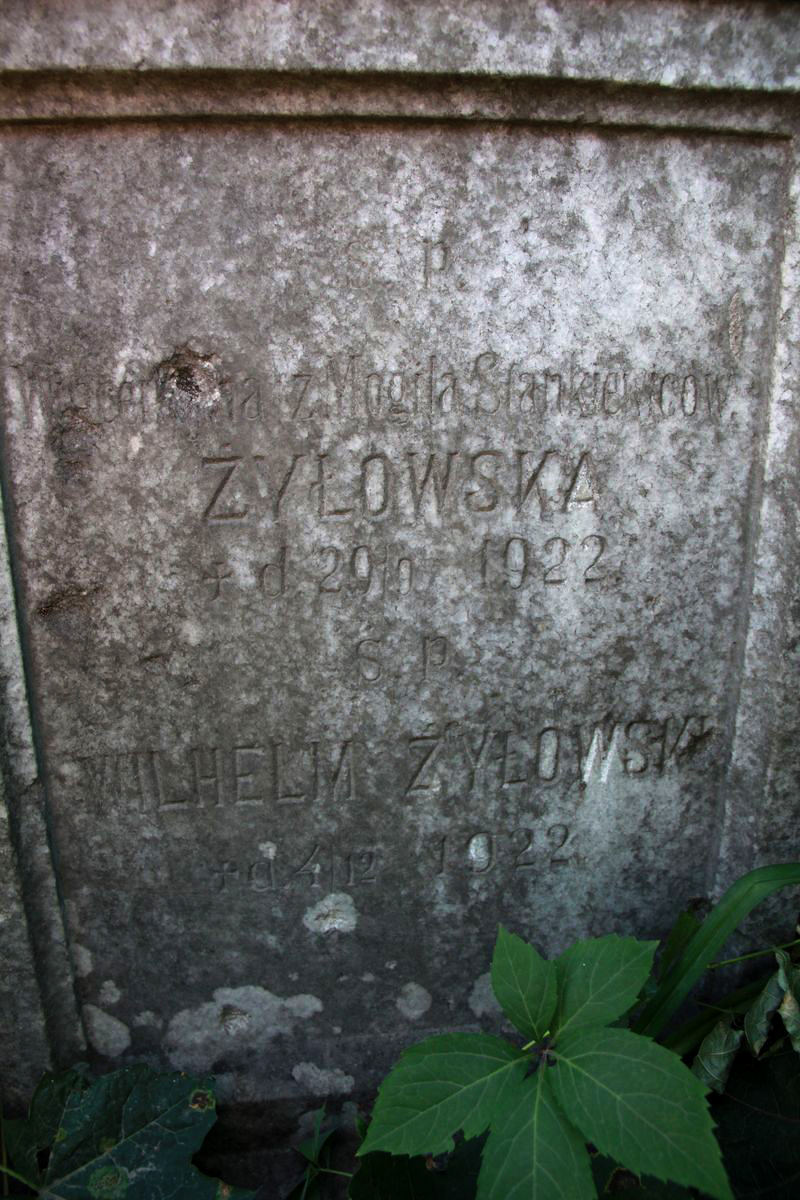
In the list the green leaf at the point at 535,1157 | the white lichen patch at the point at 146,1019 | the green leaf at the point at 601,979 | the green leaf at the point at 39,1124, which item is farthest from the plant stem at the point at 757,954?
the green leaf at the point at 39,1124

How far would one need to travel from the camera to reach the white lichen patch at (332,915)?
77.3 inches

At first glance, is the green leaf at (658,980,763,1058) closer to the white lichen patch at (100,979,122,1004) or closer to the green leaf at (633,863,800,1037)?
the green leaf at (633,863,800,1037)

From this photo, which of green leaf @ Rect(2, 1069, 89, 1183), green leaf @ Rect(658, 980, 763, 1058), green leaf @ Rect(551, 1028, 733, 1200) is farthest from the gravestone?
green leaf @ Rect(551, 1028, 733, 1200)

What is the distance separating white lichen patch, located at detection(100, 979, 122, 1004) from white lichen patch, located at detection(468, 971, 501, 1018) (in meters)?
0.85

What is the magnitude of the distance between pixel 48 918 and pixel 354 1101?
883 millimetres

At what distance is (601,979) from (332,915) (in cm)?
73

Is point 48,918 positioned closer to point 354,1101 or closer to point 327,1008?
point 327,1008

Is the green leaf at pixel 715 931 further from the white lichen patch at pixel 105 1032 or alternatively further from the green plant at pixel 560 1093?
the white lichen patch at pixel 105 1032

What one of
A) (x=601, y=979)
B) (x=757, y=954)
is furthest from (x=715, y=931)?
(x=601, y=979)

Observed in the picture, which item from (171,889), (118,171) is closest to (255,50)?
(118,171)

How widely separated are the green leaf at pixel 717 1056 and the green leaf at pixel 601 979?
0.49 m

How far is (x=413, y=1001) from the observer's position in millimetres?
2049

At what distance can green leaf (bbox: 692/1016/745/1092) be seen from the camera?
1729 mm

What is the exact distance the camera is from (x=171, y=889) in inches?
75.3
